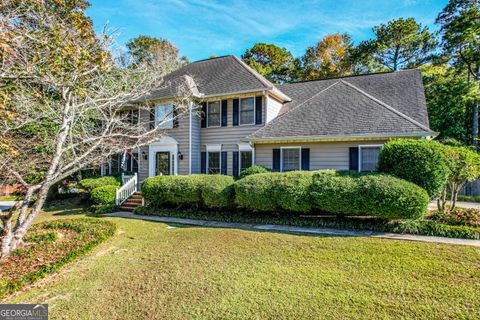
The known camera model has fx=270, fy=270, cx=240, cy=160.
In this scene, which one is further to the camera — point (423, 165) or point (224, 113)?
point (224, 113)

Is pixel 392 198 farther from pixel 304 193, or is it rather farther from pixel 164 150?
pixel 164 150

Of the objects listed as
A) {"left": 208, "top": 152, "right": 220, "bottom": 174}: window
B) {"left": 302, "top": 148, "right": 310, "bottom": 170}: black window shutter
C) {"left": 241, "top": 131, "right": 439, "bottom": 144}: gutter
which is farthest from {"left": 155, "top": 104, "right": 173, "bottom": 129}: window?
{"left": 302, "top": 148, "right": 310, "bottom": 170}: black window shutter

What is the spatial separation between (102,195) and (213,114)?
6915 millimetres

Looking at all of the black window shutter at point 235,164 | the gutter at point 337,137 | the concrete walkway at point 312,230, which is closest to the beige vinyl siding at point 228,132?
the black window shutter at point 235,164

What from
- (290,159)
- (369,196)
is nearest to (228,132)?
(290,159)

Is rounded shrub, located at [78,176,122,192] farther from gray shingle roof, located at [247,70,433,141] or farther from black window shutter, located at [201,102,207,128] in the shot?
gray shingle roof, located at [247,70,433,141]

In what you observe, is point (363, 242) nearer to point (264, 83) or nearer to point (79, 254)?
point (79, 254)

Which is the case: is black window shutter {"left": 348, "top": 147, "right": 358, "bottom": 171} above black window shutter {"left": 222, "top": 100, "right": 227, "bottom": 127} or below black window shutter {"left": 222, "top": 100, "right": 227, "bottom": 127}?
below

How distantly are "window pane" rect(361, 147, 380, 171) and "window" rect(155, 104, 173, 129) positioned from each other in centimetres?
1001

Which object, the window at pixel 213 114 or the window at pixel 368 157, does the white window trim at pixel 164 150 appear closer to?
the window at pixel 213 114

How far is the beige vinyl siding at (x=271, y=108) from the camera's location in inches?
533

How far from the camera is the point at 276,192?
887cm

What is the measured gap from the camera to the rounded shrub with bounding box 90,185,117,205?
42.3 ft

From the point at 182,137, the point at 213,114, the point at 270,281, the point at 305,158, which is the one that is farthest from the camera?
the point at 213,114
